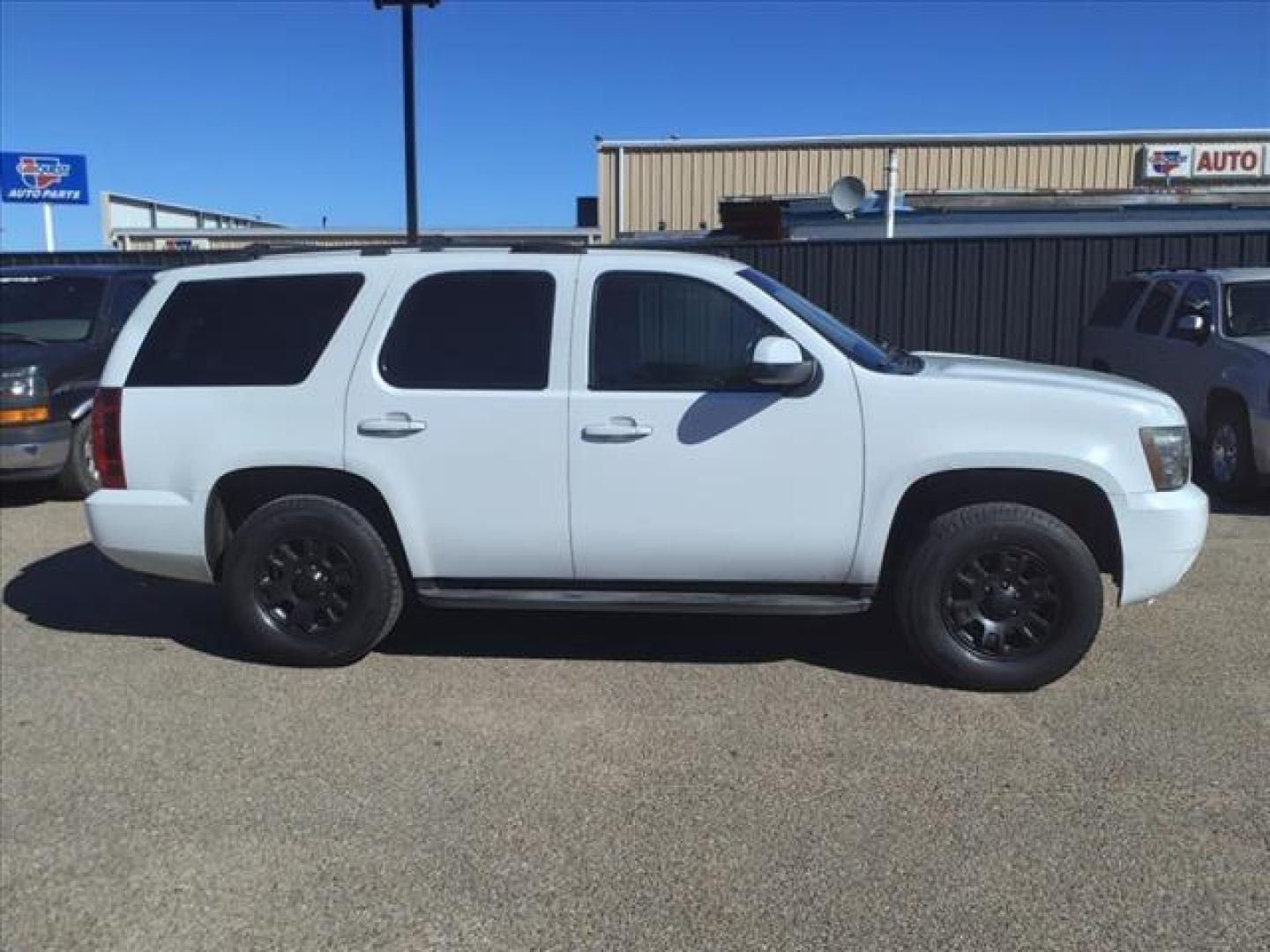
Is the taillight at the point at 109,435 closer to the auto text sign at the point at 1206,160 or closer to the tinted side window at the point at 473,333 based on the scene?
the tinted side window at the point at 473,333

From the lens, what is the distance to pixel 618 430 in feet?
14.8

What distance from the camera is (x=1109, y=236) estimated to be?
12.2 metres

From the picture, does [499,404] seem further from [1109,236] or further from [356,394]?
[1109,236]

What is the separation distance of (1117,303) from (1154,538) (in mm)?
7225

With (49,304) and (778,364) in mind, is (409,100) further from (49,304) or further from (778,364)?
(778,364)

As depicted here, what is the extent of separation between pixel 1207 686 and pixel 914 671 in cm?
118

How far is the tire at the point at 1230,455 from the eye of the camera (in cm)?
813

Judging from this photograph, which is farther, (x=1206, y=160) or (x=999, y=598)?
(x=1206, y=160)

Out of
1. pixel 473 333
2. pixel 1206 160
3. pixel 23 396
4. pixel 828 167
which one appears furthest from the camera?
pixel 828 167

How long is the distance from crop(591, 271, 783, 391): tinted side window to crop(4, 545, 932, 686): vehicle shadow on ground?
1315 mm

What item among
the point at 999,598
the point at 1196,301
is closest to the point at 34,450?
the point at 999,598

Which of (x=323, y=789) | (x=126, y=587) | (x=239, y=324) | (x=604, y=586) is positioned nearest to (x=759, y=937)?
(x=323, y=789)

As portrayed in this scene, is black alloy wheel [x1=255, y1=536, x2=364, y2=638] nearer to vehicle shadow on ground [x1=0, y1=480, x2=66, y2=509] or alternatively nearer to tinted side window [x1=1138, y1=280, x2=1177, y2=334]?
vehicle shadow on ground [x1=0, y1=480, x2=66, y2=509]

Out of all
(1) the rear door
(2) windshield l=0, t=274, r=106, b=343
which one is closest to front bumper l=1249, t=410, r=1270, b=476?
(1) the rear door
